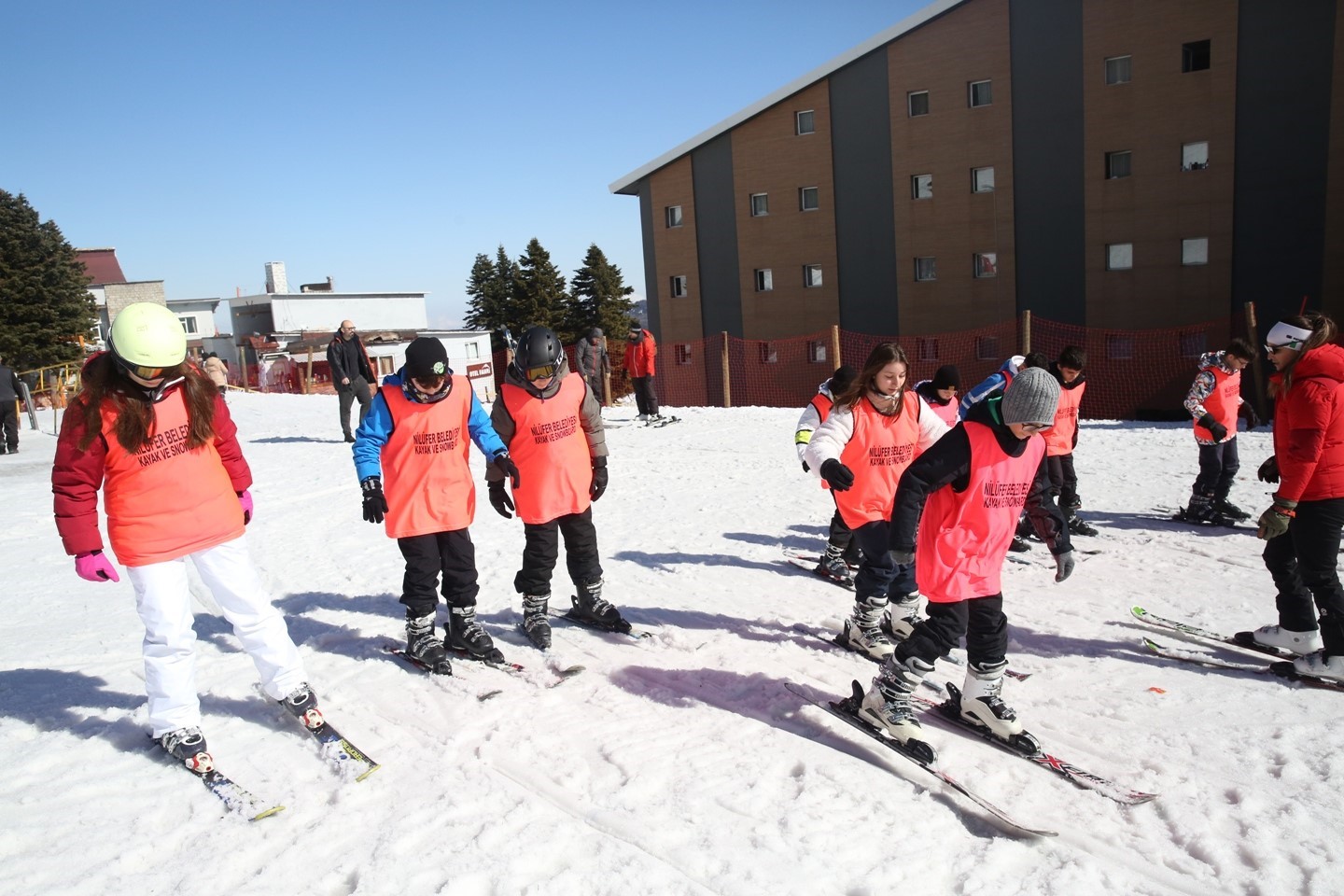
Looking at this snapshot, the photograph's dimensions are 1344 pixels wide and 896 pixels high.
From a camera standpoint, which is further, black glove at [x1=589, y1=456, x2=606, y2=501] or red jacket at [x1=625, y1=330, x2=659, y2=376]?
red jacket at [x1=625, y1=330, x2=659, y2=376]

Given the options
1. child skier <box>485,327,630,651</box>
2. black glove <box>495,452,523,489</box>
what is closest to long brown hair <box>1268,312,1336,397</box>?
child skier <box>485,327,630,651</box>

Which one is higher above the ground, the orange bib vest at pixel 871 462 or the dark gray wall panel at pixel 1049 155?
the dark gray wall panel at pixel 1049 155

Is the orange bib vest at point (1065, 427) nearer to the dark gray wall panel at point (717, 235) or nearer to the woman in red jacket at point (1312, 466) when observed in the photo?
the woman in red jacket at point (1312, 466)

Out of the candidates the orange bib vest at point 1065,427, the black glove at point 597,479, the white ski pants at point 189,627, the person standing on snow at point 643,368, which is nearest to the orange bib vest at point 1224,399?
the orange bib vest at point 1065,427

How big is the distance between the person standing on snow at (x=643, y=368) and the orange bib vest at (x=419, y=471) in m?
10.4

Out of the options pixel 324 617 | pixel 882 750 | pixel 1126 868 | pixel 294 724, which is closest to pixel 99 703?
pixel 294 724

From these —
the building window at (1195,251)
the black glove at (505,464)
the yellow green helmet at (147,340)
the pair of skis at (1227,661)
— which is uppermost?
the building window at (1195,251)

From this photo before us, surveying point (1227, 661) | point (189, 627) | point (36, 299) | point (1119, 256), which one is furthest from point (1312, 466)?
point (36, 299)

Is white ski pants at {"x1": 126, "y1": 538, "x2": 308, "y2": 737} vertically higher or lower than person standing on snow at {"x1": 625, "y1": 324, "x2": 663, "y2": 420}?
lower

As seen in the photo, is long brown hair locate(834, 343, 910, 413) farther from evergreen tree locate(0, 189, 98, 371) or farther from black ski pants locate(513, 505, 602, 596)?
evergreen tree locate(0, 189, 98, 371)

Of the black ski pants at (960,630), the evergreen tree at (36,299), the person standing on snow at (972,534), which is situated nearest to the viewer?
the person standing on snow at (972,534)

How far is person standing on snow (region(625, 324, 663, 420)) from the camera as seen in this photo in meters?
15.0

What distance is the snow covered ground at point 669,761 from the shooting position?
2.91m

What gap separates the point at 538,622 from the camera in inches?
200
